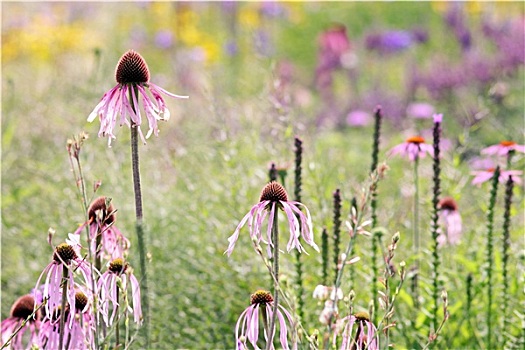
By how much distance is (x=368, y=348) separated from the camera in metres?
1.32

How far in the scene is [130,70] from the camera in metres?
1.39

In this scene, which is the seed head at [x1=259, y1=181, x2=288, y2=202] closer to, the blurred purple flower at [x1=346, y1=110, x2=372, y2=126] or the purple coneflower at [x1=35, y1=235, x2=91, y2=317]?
the purple coneflower at [x1=35, y1=235, x2=91, y2=317]

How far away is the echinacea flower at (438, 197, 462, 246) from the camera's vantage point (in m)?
2.43

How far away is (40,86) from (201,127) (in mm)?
1967

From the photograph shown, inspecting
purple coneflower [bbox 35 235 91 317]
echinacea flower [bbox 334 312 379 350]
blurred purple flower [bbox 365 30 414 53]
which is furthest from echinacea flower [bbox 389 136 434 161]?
blurred purple flower [bbox 365 30 414 53]

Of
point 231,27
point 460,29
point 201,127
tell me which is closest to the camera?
point 201,127

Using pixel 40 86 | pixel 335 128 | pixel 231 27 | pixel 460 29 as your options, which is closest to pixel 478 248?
pixel 335 128

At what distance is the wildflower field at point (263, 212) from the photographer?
1382 millimetres

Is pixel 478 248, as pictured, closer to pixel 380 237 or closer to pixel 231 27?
pixel 380 237

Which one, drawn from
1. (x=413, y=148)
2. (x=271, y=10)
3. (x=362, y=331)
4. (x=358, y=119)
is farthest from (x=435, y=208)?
(x=271, y=10)

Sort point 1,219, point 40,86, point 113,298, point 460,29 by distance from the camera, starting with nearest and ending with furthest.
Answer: point 113,298, point 1,219, point 40,86, point 460,29

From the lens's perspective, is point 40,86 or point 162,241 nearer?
point 162,241

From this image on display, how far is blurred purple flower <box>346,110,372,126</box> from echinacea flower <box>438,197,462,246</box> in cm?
293

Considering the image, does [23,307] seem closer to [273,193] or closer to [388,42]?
[273,193]
